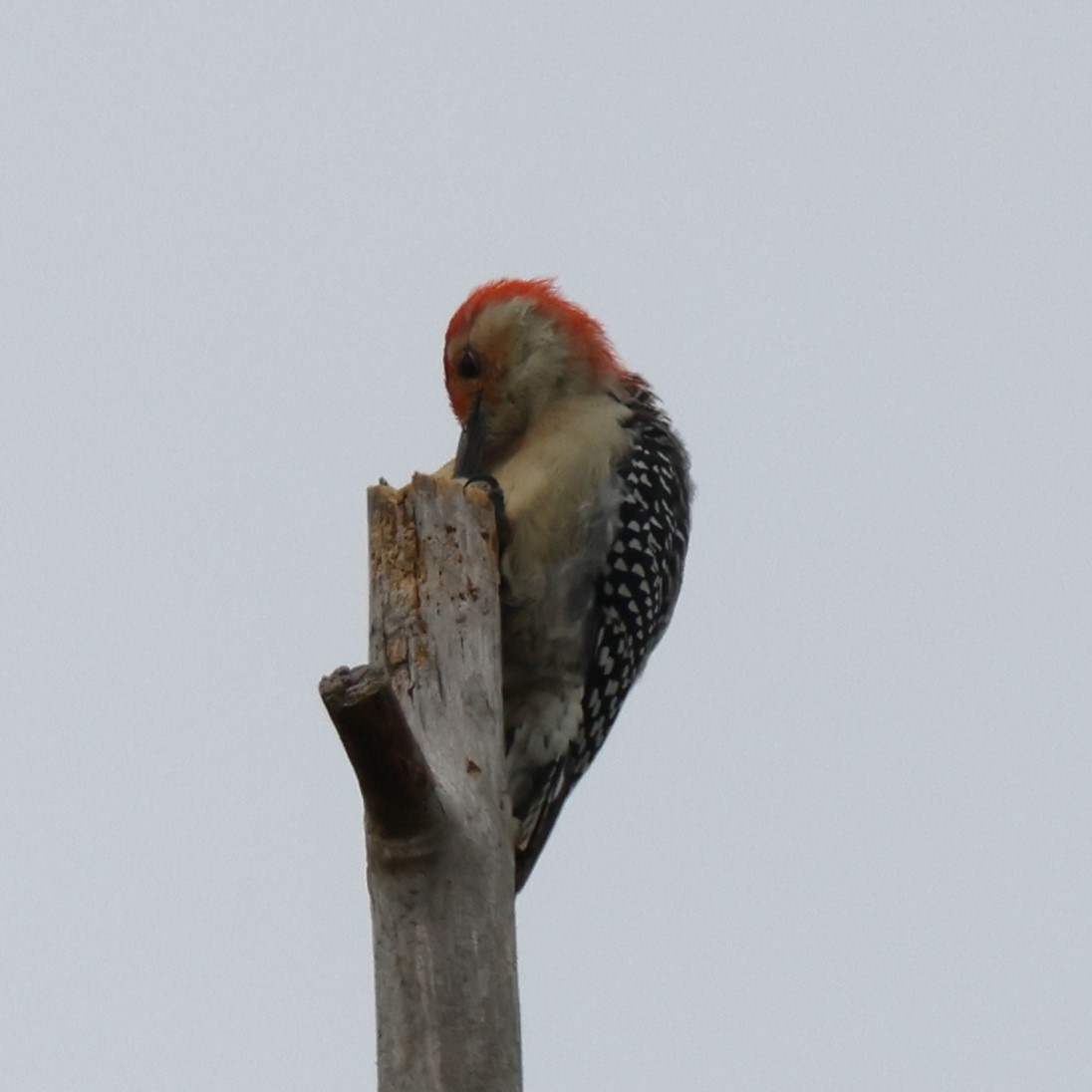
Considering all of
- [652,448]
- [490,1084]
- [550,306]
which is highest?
[550,306]

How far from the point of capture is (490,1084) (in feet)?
12.4

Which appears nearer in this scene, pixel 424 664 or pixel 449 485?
pixel 424 664

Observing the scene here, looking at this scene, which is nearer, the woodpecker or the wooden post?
the wooden post

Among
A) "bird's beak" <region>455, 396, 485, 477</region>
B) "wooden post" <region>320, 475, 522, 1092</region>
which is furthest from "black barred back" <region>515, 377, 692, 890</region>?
"wooden post" <region>320, 475, 522, 1092</region>

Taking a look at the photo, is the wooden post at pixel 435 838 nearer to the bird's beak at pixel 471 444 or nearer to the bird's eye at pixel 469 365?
the bird's beak at pixel 471 444

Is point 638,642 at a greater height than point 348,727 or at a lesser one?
greater

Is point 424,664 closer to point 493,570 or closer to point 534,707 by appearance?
point 493,570

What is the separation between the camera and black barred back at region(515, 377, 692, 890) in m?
6.04

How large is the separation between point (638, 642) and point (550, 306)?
1.40 m

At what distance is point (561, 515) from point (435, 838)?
6.83 ft

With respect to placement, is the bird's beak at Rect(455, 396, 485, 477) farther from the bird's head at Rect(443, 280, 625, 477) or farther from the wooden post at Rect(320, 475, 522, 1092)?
the wooden post at Rect(320, 475, 522, 1092)

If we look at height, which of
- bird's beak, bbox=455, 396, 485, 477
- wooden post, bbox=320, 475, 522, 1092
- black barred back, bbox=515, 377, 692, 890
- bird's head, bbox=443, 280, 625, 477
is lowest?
wooden post, bbox=320, 475, 522, 1092

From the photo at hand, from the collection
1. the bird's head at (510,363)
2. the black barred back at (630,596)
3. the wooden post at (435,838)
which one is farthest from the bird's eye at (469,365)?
the wooden post at (435,838)

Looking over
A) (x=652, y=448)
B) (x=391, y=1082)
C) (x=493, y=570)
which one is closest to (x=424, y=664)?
(x=493, y=570)
